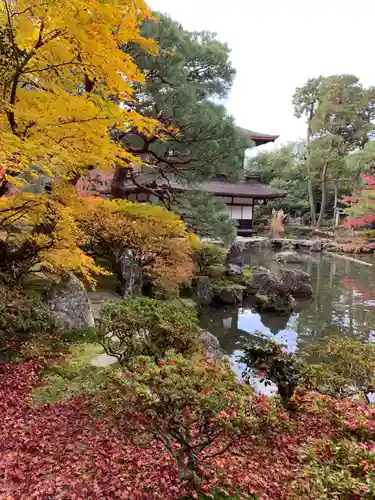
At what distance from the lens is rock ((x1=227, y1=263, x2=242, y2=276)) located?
13.7 m

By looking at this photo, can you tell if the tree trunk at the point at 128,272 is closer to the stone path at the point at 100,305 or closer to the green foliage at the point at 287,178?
the stone path at the point at 100,305

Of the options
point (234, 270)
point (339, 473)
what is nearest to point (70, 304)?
point (339, 473)

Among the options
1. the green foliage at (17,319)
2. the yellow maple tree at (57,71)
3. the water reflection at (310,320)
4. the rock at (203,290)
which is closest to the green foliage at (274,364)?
the yellow maple tree at (57,71)

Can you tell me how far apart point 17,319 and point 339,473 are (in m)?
4.63

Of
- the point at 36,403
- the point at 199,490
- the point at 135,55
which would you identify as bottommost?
the point at 36,403

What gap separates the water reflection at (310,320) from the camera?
32.6 ft

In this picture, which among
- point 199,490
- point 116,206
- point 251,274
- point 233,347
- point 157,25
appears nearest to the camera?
point 199,490

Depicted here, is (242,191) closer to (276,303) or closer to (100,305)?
(276,303)

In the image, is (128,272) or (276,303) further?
(276,303)

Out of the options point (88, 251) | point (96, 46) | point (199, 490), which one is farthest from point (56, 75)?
point (88, 251)

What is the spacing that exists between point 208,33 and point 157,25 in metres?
3.39

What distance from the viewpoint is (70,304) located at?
23.1 feet

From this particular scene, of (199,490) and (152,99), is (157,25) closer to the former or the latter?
(152,99)

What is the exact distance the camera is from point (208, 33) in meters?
10.1
